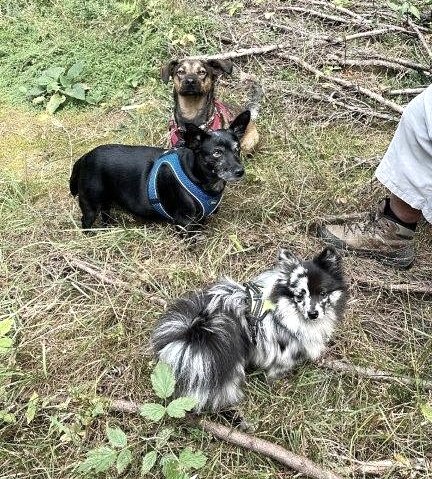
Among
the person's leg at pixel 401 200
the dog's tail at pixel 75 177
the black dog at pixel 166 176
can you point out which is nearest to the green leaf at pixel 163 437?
the black dog at pixel 166 176

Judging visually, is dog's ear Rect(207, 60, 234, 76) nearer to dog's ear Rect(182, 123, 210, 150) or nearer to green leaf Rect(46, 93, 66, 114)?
dog's ear Rect(182, 123, 210, 150)

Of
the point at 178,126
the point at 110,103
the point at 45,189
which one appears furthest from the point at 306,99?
the point at 45,189

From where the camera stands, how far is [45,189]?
4.47m

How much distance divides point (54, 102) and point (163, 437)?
3828mm

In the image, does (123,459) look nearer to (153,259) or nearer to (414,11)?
(153,259)

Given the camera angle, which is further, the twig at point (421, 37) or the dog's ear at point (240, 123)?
the twig at point (421, 37)

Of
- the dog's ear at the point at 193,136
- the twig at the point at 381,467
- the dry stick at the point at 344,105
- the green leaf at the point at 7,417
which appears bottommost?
the twig at the point at 381,467

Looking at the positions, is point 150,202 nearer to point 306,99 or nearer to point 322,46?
point 306,99

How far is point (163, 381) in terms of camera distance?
95.7 inches

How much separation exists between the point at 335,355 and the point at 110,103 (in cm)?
347

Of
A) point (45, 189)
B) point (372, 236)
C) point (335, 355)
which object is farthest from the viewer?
point (45, 189)

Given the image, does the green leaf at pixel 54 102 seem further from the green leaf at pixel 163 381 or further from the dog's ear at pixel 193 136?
the green leaf at pixel 163 381

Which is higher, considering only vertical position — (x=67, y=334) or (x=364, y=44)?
(x=364, y=44)

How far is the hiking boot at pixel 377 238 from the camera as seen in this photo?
353cm
